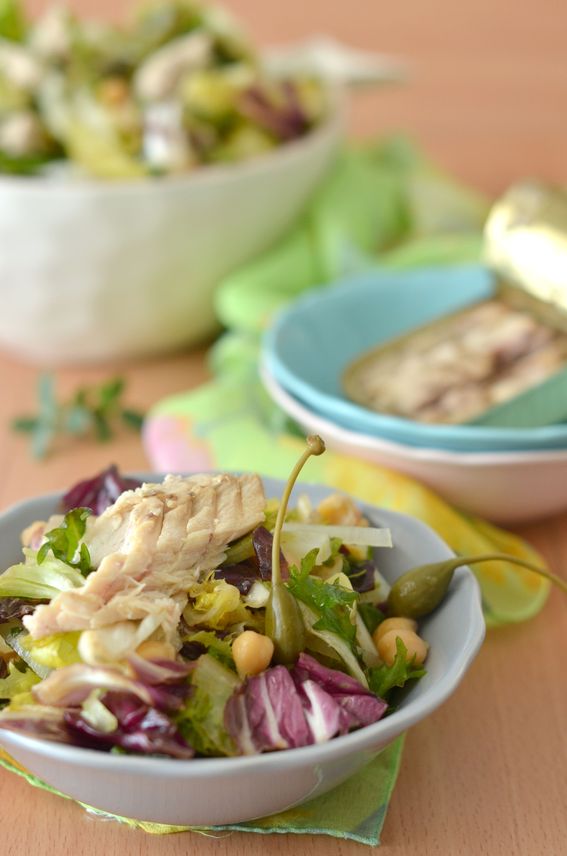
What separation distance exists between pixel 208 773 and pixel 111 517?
0.21m

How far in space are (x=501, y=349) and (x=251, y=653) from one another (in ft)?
2.25

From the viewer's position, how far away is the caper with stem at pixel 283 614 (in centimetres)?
78

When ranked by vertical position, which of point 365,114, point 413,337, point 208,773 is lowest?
point 365,114

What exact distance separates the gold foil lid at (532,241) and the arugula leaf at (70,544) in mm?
751

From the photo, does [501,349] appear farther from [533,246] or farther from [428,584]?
[428,584]

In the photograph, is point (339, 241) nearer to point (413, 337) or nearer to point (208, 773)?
point (413, 337)

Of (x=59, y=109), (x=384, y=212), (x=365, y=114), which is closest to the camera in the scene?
(x=59, y=109)

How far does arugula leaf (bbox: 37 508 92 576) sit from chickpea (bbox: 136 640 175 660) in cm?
10

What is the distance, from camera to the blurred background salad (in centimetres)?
151

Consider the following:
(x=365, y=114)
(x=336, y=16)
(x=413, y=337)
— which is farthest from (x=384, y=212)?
(x=336, y=16)

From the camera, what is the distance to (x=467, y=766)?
0.92 meters

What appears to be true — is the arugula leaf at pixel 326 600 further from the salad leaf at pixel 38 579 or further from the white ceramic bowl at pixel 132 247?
the white ceramic bowl at pixel 132 247

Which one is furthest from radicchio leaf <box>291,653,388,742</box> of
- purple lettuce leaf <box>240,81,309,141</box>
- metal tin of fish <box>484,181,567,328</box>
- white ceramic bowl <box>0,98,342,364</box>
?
purple lettuce leaf <box>240,81,309,141</box>

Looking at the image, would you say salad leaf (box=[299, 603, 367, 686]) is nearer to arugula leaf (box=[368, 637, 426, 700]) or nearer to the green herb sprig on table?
arugula leaf (box=[368, 637, 426, 700])
